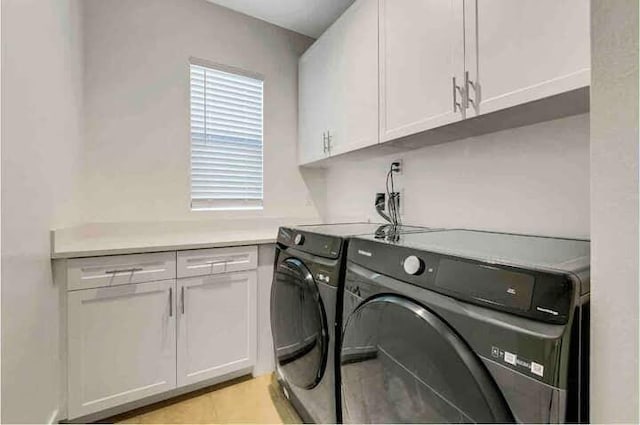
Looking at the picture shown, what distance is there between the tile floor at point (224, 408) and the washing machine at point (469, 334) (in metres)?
0.75

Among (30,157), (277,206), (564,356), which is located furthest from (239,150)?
(564,356)

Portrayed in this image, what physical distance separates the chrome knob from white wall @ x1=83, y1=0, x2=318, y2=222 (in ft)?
5.67

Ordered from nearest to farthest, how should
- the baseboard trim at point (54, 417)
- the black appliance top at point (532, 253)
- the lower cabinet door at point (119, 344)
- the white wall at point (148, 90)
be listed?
the black appliance top at point (532, 253), the baseboard trim at point (54, 417), the lower cabinet door at point (119, 344), the white wall at point (148, 90)

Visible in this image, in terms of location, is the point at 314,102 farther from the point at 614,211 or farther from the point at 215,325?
the point at 614,211

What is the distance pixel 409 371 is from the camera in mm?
846

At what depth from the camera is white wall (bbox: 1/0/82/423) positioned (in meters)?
1.04

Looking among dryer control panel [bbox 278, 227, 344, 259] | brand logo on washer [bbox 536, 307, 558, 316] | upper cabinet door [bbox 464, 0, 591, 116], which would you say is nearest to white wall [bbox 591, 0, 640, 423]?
brand logo on washer [bbox 536, 307, 558, 316]

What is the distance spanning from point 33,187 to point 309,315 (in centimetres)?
125

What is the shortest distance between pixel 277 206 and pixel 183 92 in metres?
1.08

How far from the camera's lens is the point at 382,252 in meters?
1.03

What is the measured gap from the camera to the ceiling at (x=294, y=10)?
2210 millimetres

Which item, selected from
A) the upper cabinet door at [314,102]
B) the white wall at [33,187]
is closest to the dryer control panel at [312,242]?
the upper cabinet door at [314,102]

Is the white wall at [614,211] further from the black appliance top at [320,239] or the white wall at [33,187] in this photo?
the white wall at [33,187]

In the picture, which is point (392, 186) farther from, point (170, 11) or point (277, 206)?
point (170, 11)
